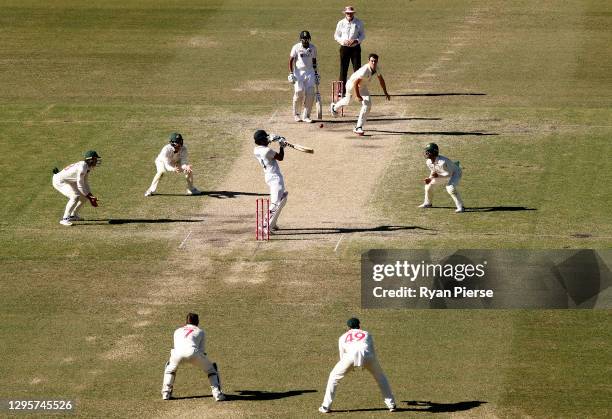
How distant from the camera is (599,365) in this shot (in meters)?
28.5

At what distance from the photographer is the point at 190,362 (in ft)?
89.0

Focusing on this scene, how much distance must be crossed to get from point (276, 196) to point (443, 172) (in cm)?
394

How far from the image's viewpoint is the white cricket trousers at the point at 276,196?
35.6 m

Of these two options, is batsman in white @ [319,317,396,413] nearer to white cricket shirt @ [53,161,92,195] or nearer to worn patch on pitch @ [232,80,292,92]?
white cricket shirt @ [53,161,92,195]

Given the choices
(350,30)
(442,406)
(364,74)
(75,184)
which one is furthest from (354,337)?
(350,30)

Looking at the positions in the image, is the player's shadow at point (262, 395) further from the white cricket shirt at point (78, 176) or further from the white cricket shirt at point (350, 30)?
the white cricket shirt at point (350, 30)

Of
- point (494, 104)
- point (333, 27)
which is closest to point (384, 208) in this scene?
point (494, 104)

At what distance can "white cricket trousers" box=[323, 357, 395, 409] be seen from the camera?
2633cm

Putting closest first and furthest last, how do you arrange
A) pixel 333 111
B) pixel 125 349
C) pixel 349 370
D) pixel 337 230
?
pixel 349 370 → pixel 125 349 → pixel 337 230 → pixel 333 111

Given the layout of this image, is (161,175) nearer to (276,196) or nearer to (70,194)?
(70,194)

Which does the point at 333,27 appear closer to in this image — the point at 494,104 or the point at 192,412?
the point at 494,104

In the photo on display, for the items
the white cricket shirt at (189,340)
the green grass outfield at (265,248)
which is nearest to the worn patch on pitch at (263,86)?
A: the green grass outfield at (265,248)

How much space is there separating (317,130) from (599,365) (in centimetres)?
1697

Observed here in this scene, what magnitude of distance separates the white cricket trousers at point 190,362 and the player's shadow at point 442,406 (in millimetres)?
3309
